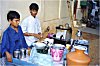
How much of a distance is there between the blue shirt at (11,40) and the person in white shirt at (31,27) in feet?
1.59

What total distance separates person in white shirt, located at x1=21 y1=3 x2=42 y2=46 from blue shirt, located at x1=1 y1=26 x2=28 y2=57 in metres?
0.49

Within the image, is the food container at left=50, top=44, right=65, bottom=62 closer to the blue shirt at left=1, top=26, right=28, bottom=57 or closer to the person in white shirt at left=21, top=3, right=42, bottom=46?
the blue shirt at left=1, top=26, right=28, bottom=57

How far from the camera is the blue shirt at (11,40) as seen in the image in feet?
5.22

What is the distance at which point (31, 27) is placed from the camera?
2.36 meters

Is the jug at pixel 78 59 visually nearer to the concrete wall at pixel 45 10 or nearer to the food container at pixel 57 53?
the food container at pixel 57 53

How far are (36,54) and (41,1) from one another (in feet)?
5.18

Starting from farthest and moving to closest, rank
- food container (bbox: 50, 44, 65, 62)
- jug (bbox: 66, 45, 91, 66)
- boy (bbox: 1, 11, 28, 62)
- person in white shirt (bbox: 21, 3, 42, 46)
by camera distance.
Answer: person in white shirt (bbox: 21, 3, 42, 46)
boy (bbox: 1, 11, 28, 62)
food container (bbox: 50, 44, 65, 62)
jug (bbox: 66, 45, 91, 66)

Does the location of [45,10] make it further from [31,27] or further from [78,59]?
[78,59]

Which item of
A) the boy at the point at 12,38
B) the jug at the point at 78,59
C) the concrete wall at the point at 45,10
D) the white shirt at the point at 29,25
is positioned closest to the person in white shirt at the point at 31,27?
the white shirt at the point at 29,25

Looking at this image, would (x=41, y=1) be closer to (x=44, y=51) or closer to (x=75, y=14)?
(x=75, y=14)

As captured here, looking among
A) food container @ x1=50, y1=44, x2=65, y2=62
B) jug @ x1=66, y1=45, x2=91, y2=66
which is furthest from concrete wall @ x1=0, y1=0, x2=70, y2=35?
jug @ x1=66, y1=45, x2=91, y2=66

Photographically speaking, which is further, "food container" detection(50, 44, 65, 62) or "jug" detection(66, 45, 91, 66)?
"food container" detection(50, 44, 65, 62)

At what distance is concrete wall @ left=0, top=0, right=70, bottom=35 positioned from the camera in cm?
229

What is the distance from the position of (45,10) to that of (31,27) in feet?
2.50
